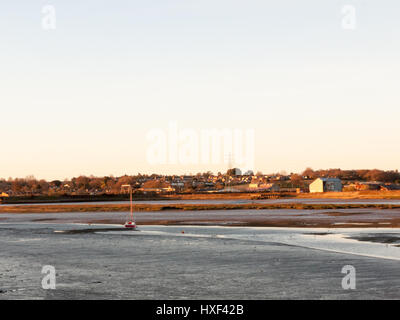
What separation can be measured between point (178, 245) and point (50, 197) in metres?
170

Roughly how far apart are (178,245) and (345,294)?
17.5 meters

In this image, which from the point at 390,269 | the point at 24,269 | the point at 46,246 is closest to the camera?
the point at 390,269

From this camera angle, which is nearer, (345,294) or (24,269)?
(345,294)

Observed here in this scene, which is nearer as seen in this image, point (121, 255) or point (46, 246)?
point (121, 255)

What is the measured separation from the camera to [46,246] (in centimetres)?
3609

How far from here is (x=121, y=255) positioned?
30312 mm

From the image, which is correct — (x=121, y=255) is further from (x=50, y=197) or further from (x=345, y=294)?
(x=50, y=197)

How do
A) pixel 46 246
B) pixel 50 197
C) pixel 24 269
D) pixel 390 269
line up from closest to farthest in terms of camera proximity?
1. pixel 390 269
2. pixel 24 269
3. pixel 46 246
4. pixel 50 197
